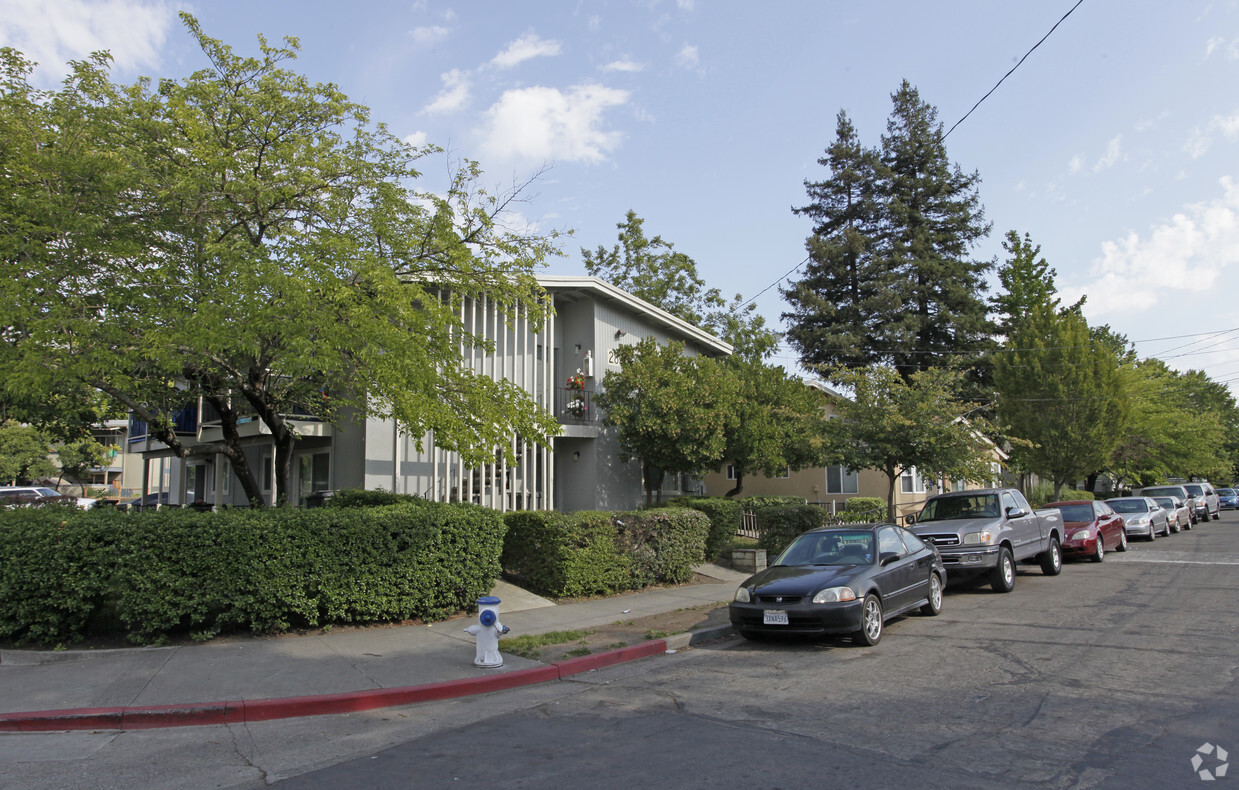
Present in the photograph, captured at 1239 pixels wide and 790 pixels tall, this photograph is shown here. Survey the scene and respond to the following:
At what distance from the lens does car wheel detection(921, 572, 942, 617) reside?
35.7 ft

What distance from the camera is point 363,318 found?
944cm

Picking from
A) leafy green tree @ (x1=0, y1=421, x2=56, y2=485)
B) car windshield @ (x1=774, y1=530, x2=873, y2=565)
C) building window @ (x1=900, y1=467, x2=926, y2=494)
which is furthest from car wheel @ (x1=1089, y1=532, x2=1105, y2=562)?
leafy green tree @ (x1=0, y1=421, x2=56, y2=485)

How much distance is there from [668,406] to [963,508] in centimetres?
702

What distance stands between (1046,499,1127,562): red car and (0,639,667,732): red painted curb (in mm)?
14162

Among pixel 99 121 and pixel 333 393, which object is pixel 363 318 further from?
pixel 333 393

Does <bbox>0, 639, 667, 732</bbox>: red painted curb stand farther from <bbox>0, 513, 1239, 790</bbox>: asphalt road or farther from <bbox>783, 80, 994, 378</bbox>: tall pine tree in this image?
<bbox>783, 80, 994, 378</bbox>: tall pine tree

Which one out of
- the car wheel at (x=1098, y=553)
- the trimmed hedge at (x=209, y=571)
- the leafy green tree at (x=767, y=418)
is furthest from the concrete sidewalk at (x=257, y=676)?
the car wheel at (x=1098, y=553)

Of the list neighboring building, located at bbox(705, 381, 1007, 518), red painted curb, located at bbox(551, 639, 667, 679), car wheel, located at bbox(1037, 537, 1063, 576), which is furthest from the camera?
neighboring building, located at bbox(705, 381, 1007, 518)

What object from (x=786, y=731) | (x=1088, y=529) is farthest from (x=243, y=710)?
(x=1088, y=529)

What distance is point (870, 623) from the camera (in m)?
9.05

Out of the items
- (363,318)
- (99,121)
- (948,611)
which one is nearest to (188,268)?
(99,121)

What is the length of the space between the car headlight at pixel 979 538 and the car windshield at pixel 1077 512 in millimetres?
6831

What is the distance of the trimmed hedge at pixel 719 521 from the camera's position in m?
16.9

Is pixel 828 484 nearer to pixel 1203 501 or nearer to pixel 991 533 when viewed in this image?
pixel 991 533
